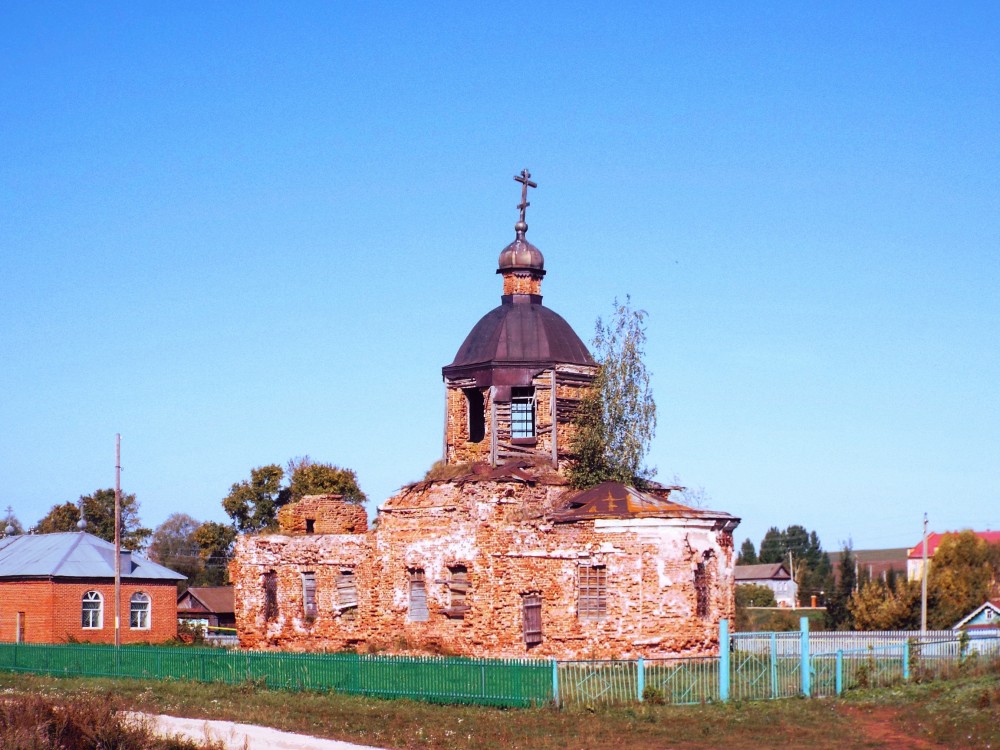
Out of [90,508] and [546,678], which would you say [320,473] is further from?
[546,678]

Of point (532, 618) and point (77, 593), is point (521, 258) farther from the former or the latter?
point (77, 593)

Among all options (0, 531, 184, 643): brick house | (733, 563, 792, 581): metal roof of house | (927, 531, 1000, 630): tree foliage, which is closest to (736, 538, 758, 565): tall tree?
(733, 563, 792, 581): metal roof of house

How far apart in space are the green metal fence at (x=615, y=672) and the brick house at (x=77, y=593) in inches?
556

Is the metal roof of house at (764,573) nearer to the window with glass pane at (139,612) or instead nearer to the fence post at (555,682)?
the window with glass pane at (139,612)

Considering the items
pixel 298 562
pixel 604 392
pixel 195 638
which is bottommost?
pixel 195 638

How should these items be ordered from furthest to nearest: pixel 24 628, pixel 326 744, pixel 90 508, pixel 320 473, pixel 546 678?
1. pixel 90 508
2. pixel 320 473
3. pixel 24 628
4. pixel 546 678
5. pixel 326 744

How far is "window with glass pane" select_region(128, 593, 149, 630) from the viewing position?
44.5m

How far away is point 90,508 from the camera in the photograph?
2933 inches

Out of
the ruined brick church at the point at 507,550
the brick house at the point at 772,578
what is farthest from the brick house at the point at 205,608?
the brick house at the point at 772,578

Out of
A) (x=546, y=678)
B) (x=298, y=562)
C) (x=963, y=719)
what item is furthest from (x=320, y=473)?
(x=963, y=719)

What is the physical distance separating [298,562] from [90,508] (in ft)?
144

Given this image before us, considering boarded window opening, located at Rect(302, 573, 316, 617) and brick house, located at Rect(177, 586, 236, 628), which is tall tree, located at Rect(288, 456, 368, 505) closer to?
brick house, located at Rect(177, 586, 236, 628)

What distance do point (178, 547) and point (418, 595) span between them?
204ft

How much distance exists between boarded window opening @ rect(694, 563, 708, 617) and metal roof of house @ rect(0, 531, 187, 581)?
72.3 ft
